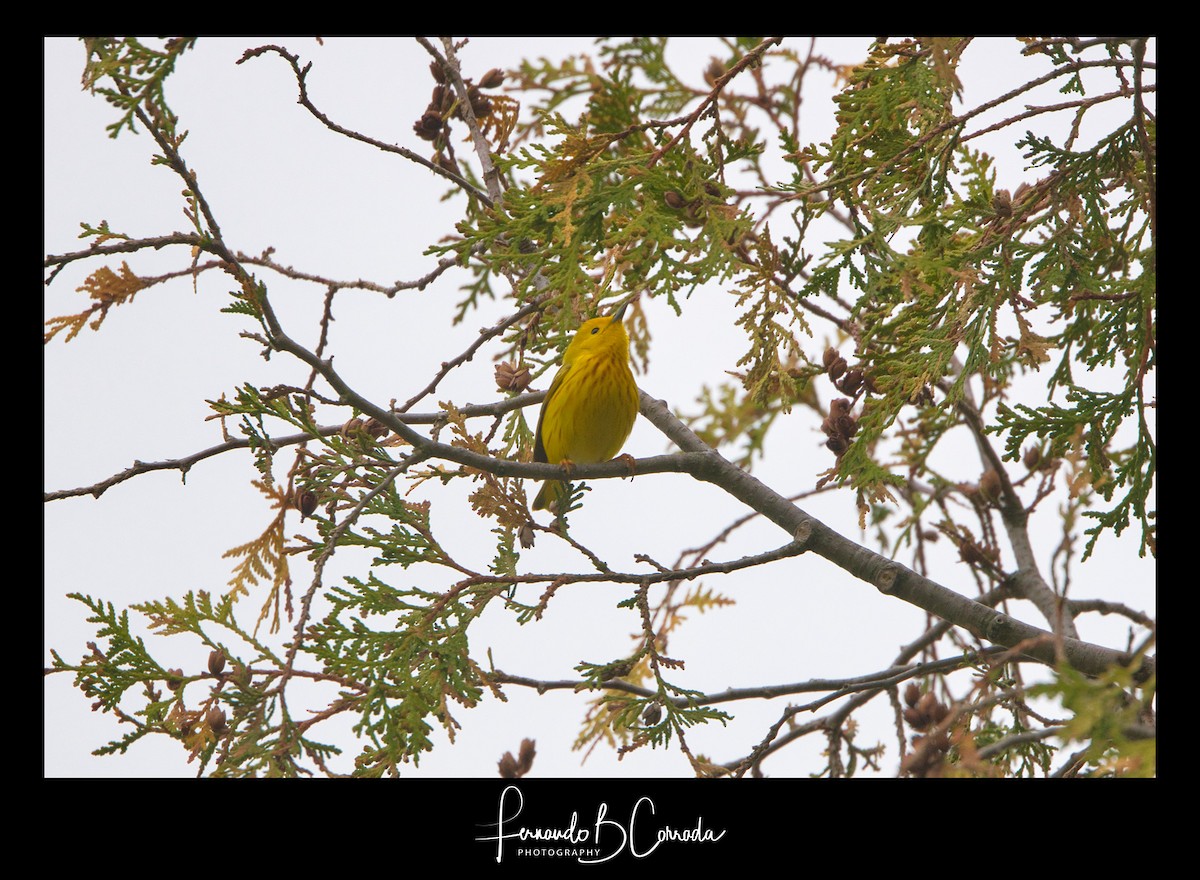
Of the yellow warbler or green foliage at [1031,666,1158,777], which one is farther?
the yellow warbler

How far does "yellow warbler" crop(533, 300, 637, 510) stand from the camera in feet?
15.4

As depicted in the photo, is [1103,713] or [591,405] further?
[591,405]

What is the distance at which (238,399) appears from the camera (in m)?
3.08

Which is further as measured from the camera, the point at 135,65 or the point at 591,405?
the point at 591,405

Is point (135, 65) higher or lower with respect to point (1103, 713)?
higher

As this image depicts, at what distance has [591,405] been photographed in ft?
15.4

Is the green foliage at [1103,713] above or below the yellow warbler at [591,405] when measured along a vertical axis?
below

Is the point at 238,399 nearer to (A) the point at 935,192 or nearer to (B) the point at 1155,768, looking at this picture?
(A) the point at 935,192

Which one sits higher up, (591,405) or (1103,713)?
(591,405)

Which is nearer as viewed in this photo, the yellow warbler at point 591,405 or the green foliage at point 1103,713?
the green foliage at point 1103,713

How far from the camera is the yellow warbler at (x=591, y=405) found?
15.4 ft

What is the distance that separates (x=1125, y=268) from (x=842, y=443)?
1.28m
